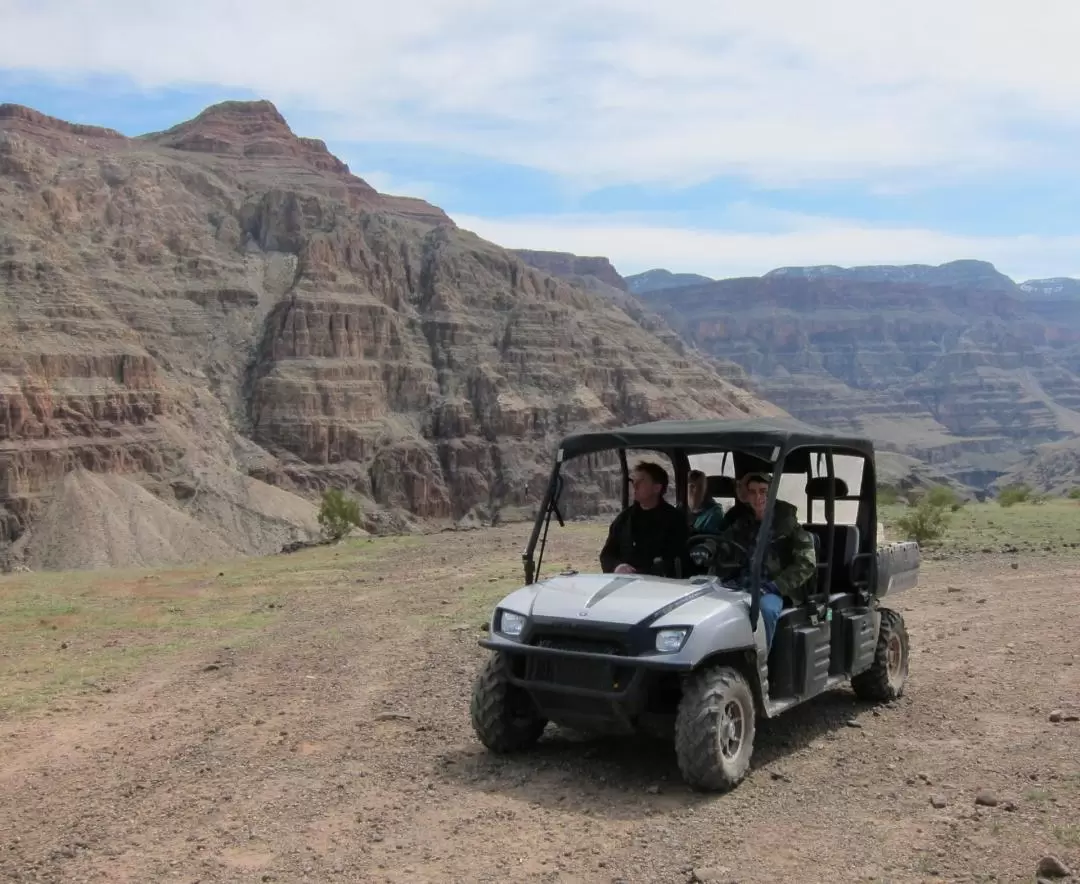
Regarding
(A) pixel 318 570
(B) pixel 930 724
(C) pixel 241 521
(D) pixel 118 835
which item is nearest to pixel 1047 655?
(B) pixel 930 724

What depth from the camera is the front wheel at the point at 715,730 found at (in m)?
6.37

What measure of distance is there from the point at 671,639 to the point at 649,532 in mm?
1519

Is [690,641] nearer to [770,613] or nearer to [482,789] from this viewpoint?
[770,613]

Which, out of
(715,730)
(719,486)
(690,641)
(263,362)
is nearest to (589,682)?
(690,641)

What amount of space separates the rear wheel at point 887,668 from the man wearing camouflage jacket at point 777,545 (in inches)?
57.6

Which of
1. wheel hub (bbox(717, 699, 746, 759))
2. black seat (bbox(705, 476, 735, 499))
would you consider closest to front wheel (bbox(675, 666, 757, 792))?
wheel hub (bbox(717, 699, 746, 759))

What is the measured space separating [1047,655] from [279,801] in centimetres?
759

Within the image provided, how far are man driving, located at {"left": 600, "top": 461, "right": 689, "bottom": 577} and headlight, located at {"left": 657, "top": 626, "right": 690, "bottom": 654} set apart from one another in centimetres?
123

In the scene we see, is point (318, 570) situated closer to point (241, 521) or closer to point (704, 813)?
point (704, 813)

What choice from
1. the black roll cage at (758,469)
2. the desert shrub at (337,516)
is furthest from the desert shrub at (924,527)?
the desert shrub at (337,516)

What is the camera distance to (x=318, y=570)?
20.9 metres

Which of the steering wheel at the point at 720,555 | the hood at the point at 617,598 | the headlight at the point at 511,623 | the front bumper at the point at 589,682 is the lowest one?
the front bumper at the point at 589,682

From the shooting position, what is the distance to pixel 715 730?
6383 millimetres

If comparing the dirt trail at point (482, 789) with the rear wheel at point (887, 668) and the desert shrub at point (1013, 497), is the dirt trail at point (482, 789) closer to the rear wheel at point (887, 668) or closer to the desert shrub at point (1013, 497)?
the rear wheel at point (887, 668)
